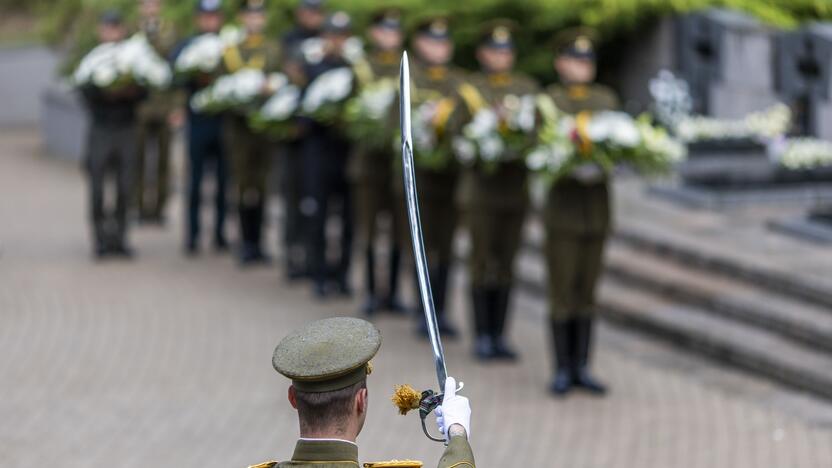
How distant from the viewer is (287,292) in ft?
41.2

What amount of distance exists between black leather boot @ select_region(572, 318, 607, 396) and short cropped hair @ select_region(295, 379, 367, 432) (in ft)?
17.7

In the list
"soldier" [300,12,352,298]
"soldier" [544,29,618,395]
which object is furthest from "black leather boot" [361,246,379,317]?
"soldier" [544,29,618,395]

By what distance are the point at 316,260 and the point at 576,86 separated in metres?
3.56

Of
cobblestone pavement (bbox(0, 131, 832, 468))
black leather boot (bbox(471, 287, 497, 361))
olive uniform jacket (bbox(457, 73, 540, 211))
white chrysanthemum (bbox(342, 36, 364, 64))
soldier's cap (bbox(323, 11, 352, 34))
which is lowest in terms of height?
cobblestone pavement (bbox(0, 131, 832, 468))

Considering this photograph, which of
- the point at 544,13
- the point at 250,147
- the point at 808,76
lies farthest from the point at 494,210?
the point at 544,13

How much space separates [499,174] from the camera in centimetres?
1012

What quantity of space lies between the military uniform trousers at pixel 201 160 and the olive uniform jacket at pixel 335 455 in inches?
382

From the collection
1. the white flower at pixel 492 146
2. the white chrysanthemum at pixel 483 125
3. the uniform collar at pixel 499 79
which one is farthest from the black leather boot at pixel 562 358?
the uniform collar at pixel 499 79

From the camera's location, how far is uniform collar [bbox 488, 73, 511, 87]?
1005 centimetres

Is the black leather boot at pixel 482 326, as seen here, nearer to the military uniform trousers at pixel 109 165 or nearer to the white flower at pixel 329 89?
the white flower at pixel 329 89

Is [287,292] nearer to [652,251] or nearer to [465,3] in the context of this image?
[652,251]

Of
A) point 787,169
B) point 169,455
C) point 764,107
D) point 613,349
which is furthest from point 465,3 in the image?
point 169,455

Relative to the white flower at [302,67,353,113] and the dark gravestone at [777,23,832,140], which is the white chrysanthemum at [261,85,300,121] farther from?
the dark gravestone at [777,23,832,140]

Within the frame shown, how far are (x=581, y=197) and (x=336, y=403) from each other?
17.4 ft
